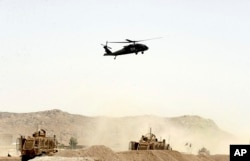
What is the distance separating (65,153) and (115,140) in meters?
140

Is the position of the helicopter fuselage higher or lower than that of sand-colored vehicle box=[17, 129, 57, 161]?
higher

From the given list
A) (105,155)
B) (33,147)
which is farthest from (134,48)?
(33,147)

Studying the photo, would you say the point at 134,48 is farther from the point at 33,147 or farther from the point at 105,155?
the point at 33,147

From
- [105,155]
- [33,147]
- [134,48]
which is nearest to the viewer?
[105,155]

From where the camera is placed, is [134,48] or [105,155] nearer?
[105,155]

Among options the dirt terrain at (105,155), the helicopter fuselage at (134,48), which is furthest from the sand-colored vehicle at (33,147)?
the helicopter fuselage at (134,48)

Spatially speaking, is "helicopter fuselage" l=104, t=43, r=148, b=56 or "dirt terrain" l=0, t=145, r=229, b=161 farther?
"helicopter fuselage" l=104, t=43, r=148, b=56

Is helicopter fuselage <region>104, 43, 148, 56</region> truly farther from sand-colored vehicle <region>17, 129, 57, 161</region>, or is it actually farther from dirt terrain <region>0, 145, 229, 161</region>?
sand-colored vehicle <region>17, 129, 57, 161</region>

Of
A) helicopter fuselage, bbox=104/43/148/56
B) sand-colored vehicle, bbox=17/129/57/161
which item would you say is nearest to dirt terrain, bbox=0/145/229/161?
sand-colored vehicle, bbox=17/129/57/161

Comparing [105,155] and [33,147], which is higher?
[33,147]

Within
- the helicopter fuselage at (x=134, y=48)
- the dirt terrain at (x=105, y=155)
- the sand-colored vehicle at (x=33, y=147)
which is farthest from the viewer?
the helicopter fuselage at (x=134, y=48)

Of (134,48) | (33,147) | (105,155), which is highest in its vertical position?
(134,48)

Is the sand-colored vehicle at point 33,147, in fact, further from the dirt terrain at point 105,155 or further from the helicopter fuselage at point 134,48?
the helicopter fuselage at point 134,48

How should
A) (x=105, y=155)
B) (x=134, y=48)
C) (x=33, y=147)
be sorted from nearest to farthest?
(x=105, y=155), (x=33, y=147), (x=134, y=48)
